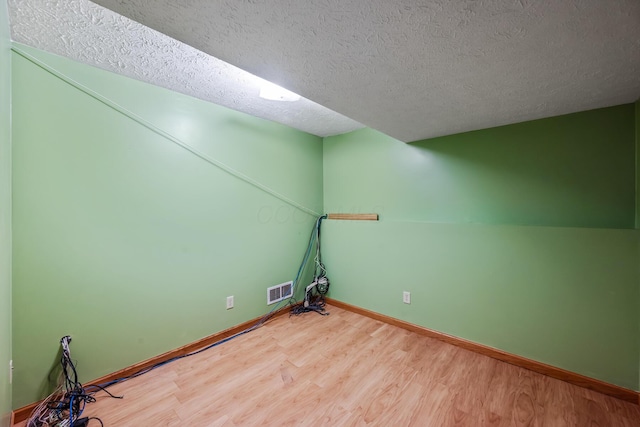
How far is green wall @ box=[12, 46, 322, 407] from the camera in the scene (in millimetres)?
1437

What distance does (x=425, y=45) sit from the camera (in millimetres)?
1008

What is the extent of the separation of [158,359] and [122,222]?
3.69ft

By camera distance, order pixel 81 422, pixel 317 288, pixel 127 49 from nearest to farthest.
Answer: pixel 81 422
pixel 127 49
pixel 317 288

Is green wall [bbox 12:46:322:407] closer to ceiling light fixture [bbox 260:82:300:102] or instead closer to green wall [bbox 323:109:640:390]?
ceiling light fixture [bbox 260:82:300:102]

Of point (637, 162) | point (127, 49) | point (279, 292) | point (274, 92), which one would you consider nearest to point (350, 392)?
point (279, 292)

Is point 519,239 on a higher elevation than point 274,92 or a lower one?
lower

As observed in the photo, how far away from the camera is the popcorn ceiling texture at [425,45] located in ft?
2.73

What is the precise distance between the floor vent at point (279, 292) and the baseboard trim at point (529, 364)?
3.50 feet

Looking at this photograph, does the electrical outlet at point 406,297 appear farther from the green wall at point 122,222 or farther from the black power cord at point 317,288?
the green wall at point 122,222

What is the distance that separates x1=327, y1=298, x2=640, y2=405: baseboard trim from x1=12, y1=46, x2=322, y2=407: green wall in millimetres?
1631

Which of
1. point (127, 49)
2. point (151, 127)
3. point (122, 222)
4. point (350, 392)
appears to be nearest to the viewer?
point (127, 49)

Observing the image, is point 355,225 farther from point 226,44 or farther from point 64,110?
point 64,110

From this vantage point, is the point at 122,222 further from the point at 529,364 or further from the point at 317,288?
the point at 529,364

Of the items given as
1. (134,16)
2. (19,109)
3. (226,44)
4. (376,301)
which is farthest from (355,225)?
(19,109)
